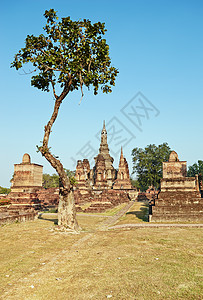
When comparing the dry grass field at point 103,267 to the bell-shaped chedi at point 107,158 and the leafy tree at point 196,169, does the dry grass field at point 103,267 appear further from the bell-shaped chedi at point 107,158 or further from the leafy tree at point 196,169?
the leafy tree at point 196,169

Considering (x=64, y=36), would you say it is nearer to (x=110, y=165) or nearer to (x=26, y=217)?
(x=26, y=217)

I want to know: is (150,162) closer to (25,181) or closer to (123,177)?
(123,177)

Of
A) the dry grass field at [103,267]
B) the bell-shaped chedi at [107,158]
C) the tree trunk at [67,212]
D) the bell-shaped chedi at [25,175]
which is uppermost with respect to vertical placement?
the bell-shaped chedi at [107,158]

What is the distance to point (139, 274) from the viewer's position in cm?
536

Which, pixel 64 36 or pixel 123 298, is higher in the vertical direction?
pixel 64 36

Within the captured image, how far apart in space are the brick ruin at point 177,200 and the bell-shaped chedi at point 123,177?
26892mm

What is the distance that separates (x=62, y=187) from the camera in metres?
11.7

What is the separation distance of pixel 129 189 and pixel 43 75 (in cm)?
3338

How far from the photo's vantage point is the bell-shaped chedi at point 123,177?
43.5 meters

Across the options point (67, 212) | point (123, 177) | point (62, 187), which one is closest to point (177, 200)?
point (67, 212)

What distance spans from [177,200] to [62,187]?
7.38 meters

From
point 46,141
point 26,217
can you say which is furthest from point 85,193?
point 46,141

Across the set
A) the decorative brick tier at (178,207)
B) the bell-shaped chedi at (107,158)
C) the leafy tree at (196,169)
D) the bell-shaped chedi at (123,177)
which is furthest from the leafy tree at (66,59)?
the leafy tree at (196,169)

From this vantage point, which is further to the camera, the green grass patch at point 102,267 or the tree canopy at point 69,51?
the tree canopy at point 69,51
